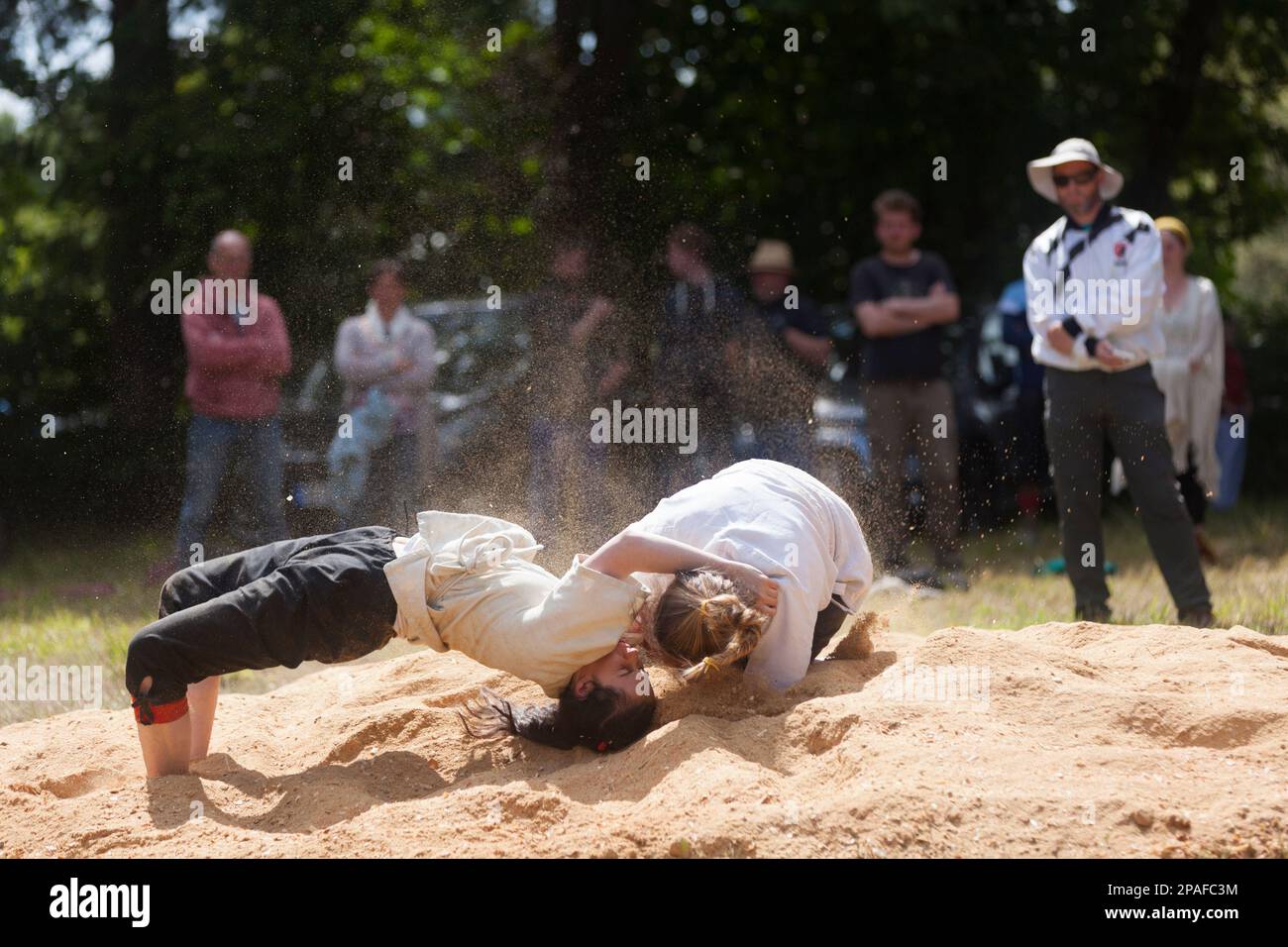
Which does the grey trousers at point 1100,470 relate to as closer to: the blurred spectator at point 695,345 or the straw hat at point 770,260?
the blurred spectator at point 695,345

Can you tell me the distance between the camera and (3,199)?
12531 mm

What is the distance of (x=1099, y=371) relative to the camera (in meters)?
7.09

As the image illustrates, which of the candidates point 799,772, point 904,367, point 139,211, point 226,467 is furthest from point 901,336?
point 139,211

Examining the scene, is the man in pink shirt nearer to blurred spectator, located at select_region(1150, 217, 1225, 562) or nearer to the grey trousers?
the grey trousers

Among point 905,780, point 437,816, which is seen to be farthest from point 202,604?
point 905,780

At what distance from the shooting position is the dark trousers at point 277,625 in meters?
4.50

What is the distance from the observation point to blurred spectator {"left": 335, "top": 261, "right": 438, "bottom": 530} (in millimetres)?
8922

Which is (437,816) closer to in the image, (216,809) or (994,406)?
(216,809)

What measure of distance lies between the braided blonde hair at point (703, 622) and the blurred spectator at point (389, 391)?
182 inches

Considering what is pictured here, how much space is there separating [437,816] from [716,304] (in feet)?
18.0

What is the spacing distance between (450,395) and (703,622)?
18.8 feet

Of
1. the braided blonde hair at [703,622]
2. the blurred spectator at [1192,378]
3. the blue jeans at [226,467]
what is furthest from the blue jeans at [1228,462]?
the braided blonde hair at [703,622]

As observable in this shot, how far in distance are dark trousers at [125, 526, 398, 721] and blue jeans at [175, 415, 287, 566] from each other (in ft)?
12.0

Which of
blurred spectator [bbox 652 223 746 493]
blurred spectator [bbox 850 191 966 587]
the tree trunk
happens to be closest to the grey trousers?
blurred spectator [bbox 850 191 966 587]
